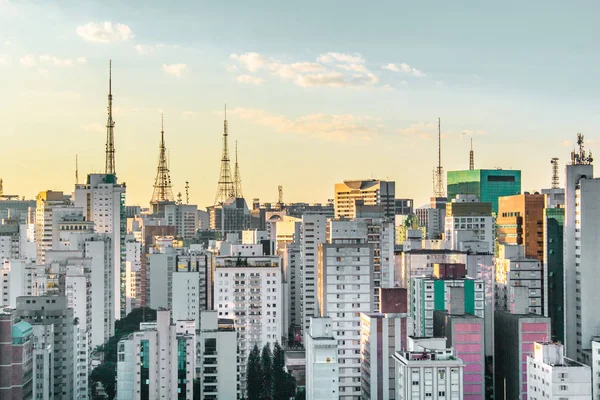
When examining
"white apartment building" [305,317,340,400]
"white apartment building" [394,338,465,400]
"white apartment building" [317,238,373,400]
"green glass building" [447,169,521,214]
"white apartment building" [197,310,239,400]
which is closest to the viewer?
"white apartment building" [394,338,465,400]

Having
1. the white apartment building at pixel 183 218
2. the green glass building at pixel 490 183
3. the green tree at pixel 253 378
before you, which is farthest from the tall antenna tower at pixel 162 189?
the green tree at pixel 253 378

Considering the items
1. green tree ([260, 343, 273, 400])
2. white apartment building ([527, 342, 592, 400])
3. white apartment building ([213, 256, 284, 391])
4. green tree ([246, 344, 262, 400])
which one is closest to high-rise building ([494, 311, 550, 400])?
white apartment building ([527, 342, 592, 400])

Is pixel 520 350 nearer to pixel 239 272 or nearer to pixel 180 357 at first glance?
pixel 180 357

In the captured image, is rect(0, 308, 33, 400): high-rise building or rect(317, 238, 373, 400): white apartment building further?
rect(317, 238, 373, 400): white apartment building

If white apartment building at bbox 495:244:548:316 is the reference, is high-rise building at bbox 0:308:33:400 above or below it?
below

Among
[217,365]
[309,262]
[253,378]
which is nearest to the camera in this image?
[217,365]

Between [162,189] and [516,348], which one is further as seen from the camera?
[162,189]

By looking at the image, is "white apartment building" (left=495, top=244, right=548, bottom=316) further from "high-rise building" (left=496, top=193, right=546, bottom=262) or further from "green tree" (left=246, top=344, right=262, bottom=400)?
"green tree" (left=246, top=344, right=262, bottom=400)

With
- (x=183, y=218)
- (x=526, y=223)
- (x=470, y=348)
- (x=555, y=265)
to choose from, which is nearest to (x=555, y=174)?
(x=526, y=223)

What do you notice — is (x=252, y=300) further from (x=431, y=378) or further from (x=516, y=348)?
(x=431, y=378)
